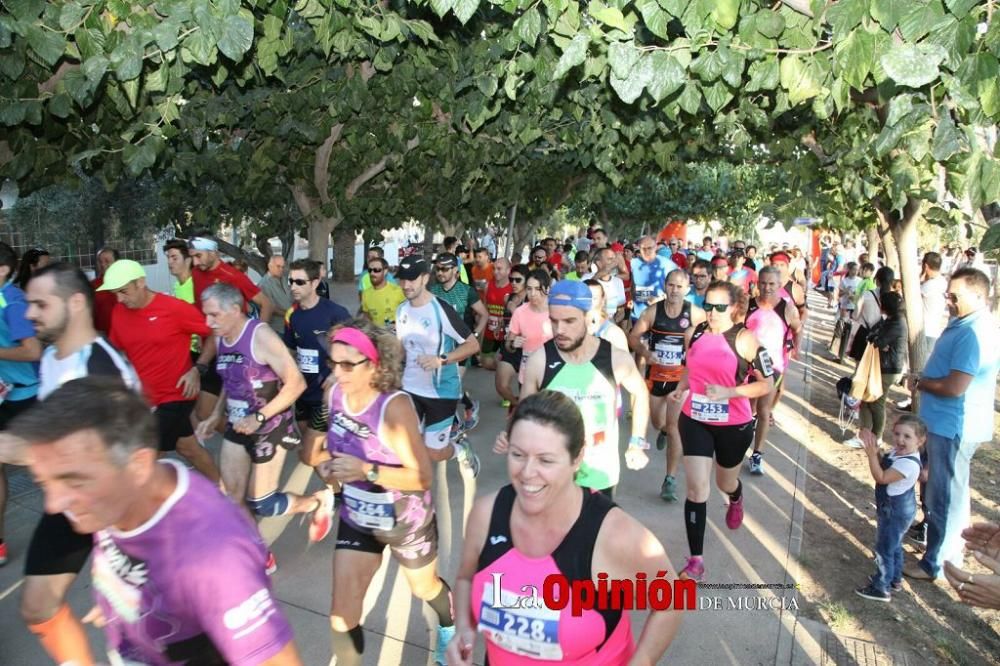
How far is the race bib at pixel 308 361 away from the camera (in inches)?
221

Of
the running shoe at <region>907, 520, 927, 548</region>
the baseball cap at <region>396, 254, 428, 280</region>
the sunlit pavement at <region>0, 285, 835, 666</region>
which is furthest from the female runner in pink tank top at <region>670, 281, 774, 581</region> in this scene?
the baseball cap at <region>396, 254, 428, 280</region>

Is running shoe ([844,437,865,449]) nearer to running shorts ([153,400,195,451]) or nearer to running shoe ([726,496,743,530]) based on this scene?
running shoe ([726,496,743,530])

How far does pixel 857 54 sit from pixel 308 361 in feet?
14.0

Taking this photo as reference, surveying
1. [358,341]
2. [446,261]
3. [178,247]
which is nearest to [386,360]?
[358,341]

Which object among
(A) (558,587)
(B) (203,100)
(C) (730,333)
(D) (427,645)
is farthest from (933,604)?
(B) (203,100)

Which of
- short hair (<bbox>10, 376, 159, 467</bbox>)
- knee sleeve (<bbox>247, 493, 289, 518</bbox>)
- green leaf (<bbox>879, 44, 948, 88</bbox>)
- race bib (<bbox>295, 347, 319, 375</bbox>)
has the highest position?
green leaf (<bbox>879, 44, 948, 88</bbox>)

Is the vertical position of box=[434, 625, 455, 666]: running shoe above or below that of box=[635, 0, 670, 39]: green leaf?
below

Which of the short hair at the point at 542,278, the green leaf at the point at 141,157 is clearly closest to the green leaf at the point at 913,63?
the green leaf at the point at 141,157

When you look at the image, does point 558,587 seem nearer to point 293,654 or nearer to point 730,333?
point 293,654

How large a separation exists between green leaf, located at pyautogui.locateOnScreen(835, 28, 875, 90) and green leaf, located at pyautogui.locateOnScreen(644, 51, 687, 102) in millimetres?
620

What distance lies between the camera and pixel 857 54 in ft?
9.21

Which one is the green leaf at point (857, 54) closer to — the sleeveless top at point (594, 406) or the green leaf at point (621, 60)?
the green leaf at point (621, 60)

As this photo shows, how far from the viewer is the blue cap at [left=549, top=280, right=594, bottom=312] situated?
3.85 metres

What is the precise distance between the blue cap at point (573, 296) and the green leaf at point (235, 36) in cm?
193
